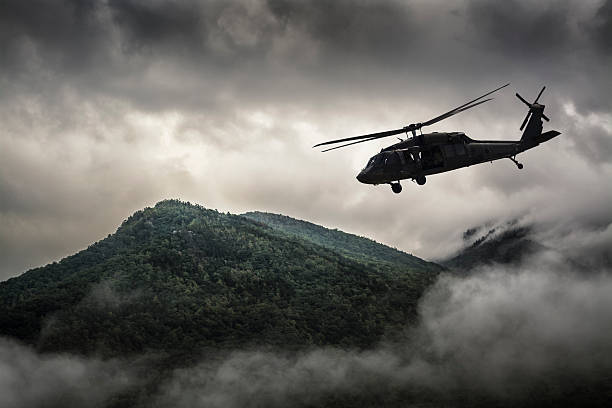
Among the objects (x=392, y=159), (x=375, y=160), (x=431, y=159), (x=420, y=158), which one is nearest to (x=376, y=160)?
(x=375, y=160)

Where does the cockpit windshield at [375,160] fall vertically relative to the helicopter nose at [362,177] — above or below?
above

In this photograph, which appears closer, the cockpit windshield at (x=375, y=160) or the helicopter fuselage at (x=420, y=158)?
the helicopter fuselage at (x=420, y=158)

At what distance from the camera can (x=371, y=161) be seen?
47188mm

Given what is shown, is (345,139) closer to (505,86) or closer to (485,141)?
(505,86)

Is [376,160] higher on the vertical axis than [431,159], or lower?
higher

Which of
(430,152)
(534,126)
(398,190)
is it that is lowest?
(398,190)

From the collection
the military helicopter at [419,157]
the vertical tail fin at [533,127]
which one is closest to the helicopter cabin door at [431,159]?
the military helicopter at [419,157]

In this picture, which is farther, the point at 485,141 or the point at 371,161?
the point at 485,141

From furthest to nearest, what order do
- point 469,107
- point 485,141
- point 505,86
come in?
point 485,141 → point 469,107 → point 505,86

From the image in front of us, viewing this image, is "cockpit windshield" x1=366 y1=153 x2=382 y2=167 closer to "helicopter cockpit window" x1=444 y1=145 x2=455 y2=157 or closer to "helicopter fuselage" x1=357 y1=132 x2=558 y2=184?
"helicopter fuselage" x1=357 y1=132 x2=558 y2=184

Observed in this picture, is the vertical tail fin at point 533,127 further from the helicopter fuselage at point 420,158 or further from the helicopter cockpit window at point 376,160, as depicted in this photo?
the helicopter cockpit window at point 376,160

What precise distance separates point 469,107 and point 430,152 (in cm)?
813

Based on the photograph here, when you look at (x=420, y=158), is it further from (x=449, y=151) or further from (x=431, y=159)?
(x=449, y=151)

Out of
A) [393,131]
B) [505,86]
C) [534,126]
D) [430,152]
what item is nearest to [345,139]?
[393,131]
